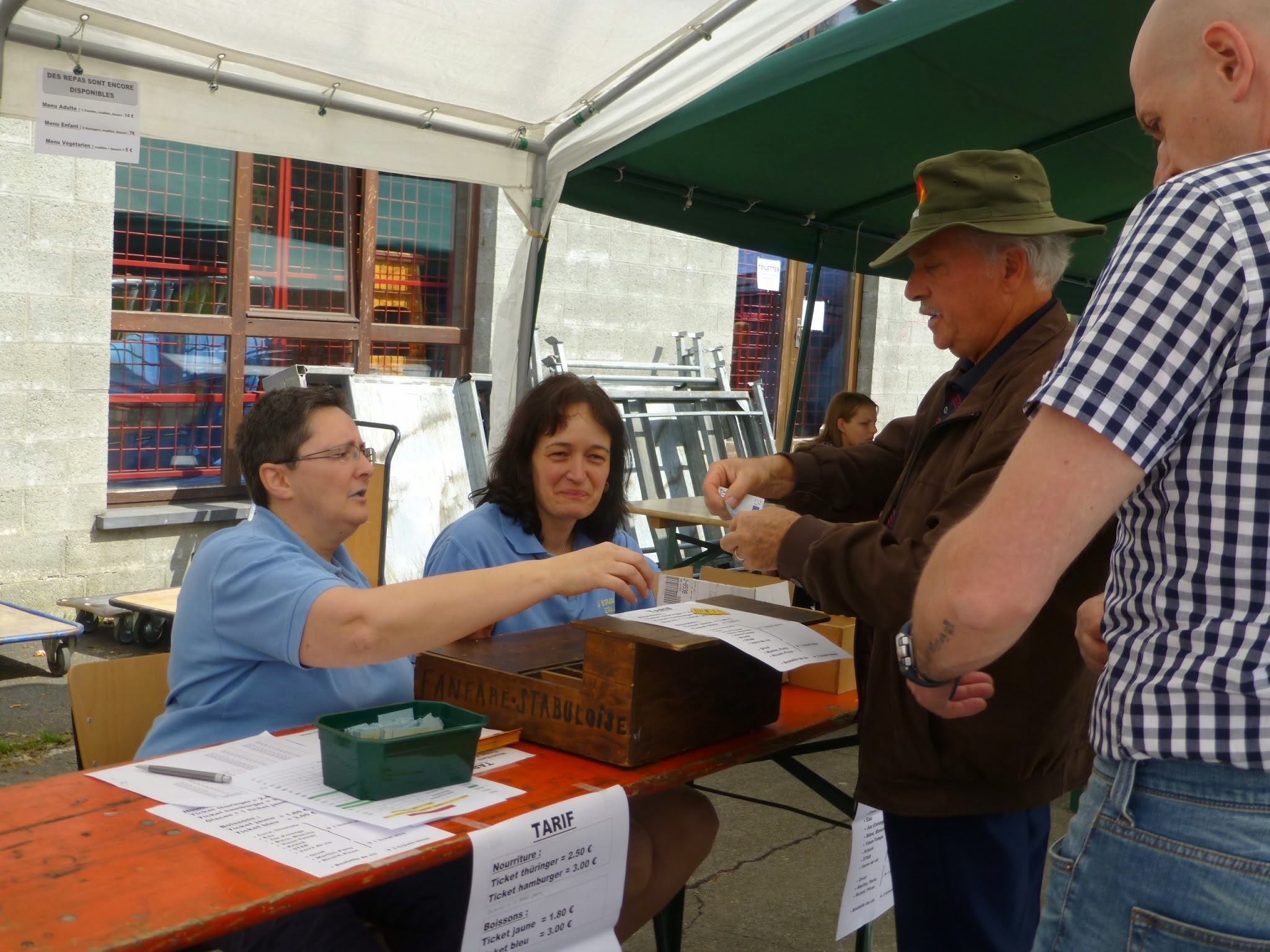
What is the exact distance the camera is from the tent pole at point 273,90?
104 inches

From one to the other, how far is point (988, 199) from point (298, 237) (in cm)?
564

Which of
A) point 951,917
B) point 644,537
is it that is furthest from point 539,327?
point 951,917

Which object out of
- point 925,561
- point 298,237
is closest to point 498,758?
point 925,561

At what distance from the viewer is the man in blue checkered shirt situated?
0.98 meters

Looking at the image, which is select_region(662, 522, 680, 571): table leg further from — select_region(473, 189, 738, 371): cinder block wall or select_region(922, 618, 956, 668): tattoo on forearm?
select_region(922, 618, 956, 668): tattoo on forearm

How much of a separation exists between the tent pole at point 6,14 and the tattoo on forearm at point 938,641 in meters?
2.50

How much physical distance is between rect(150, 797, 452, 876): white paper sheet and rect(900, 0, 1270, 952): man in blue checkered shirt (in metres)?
0.77

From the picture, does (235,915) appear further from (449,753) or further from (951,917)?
(951,917)

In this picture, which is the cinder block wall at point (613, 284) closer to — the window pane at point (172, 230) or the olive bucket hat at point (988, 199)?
the window pane at point (172, 230)

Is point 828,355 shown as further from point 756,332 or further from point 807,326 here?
point 807,326

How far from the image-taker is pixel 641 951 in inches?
119

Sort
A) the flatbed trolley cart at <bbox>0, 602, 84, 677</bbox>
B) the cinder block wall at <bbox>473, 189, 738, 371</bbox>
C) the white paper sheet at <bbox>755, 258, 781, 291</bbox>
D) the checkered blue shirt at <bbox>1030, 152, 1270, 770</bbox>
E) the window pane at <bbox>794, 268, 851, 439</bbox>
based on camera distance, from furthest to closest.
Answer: the window pane at <bbox>794, 268, 851, 439</bbox>, the cinder block wall at <bbox>473, 189, 738, 371</bbox>, the white paper sheet at <bbox>755, 258, 781, 291</bbox>, the flatbed trolley cart at <bbox>0, 602, 84, 677</bbox>, the checkered blue shirt at <bbox>1030, 152, 1270, 770</bbox>

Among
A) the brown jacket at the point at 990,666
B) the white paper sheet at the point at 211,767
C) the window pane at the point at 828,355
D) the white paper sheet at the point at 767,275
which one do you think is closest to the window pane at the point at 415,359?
the white paper sheet at the point at 767,275

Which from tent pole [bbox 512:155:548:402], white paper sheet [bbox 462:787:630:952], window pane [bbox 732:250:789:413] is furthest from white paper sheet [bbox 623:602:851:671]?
window pane [bbox 732:250:789:413]
